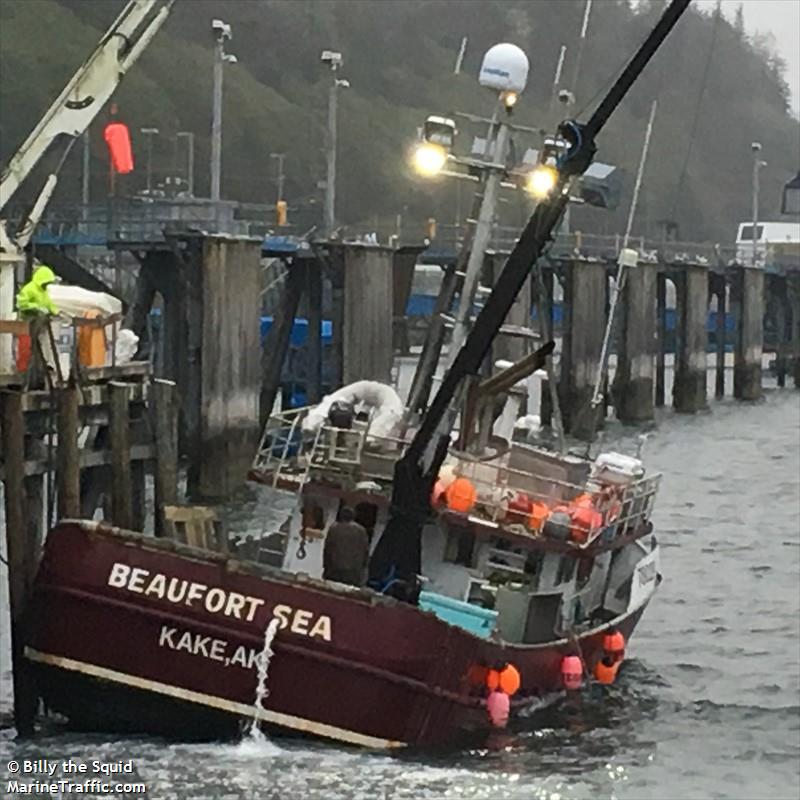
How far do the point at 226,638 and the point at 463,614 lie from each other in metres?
2.98

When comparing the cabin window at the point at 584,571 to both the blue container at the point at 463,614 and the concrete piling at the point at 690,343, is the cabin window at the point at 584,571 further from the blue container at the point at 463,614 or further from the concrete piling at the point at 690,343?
the concrete piling at the point at 690,343

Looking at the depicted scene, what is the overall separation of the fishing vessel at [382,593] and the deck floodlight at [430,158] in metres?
1.81

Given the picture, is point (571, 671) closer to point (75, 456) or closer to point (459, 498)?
point (459, 498)

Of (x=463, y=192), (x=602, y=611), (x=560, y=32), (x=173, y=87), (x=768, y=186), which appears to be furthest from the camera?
(x=768, y=186)

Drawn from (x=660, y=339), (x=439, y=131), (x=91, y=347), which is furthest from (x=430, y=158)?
(x=660, y=339)

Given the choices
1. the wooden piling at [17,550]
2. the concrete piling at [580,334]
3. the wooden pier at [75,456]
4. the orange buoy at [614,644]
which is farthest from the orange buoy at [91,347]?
the concrete piling at [580,334]

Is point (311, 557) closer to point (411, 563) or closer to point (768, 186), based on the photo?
point (411, 563)

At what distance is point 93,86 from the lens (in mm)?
32594

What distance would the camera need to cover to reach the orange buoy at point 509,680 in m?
23.0

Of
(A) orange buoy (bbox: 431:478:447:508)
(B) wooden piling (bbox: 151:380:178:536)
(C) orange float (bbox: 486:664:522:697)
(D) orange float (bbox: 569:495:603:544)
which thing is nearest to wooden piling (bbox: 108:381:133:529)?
(B) wooden piling (bbox: 151:380:178:536)

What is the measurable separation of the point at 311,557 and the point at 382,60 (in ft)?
477

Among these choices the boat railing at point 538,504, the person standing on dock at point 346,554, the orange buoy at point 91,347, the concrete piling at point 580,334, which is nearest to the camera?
the person standing on dock at point 346,554

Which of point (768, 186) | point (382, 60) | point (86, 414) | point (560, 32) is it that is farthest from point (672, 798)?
point (768, 186)

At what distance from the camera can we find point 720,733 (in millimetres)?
25516
